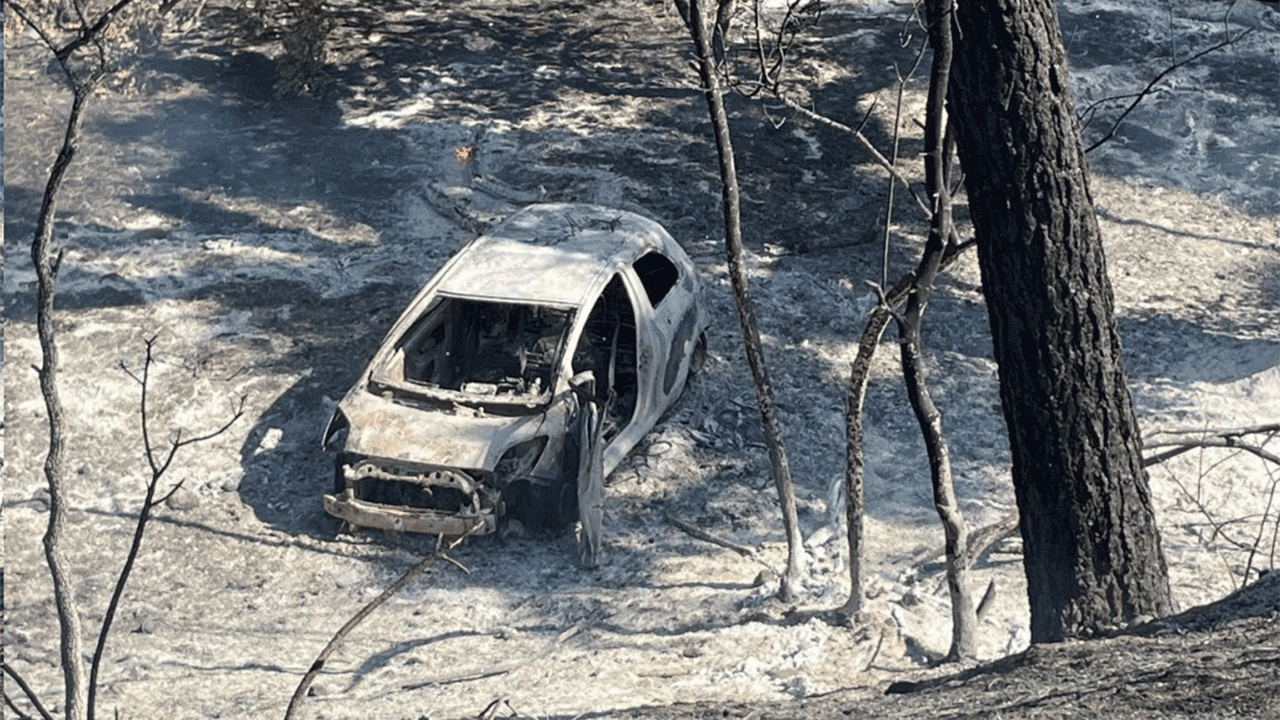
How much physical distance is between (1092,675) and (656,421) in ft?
16.4

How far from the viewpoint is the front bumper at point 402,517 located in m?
8.11

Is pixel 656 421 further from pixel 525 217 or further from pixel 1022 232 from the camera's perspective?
pixel 1022 232

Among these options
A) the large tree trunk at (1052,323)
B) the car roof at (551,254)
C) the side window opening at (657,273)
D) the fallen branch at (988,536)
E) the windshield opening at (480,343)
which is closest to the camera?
the large tree trunk at (1052,323)

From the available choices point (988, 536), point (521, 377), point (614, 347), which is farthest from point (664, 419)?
point (988, 536)

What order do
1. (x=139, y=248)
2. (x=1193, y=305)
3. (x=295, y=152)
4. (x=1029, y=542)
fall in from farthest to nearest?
(x=295, y=152) → (x=139, y=248) → (x=1193, y=305) → (x=1029, y=542)

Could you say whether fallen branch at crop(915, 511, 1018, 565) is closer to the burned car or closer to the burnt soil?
the burnt soil

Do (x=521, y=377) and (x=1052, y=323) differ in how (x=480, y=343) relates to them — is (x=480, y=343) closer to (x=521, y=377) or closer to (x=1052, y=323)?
(x=521, y=377)

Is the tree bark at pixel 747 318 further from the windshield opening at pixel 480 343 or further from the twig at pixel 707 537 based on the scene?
the windshield opening at pixel 480 343

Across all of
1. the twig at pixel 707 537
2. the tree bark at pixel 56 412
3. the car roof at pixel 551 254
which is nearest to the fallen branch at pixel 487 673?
the twig at pixel 707 537

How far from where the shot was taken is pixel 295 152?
14.3 meters

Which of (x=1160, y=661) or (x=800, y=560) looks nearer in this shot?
(x=1160, y=661)

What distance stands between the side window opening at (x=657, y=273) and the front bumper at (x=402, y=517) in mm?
2416

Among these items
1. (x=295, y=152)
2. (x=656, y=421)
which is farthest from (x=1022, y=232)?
(x=295, y=152)

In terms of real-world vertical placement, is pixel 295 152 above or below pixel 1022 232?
below
